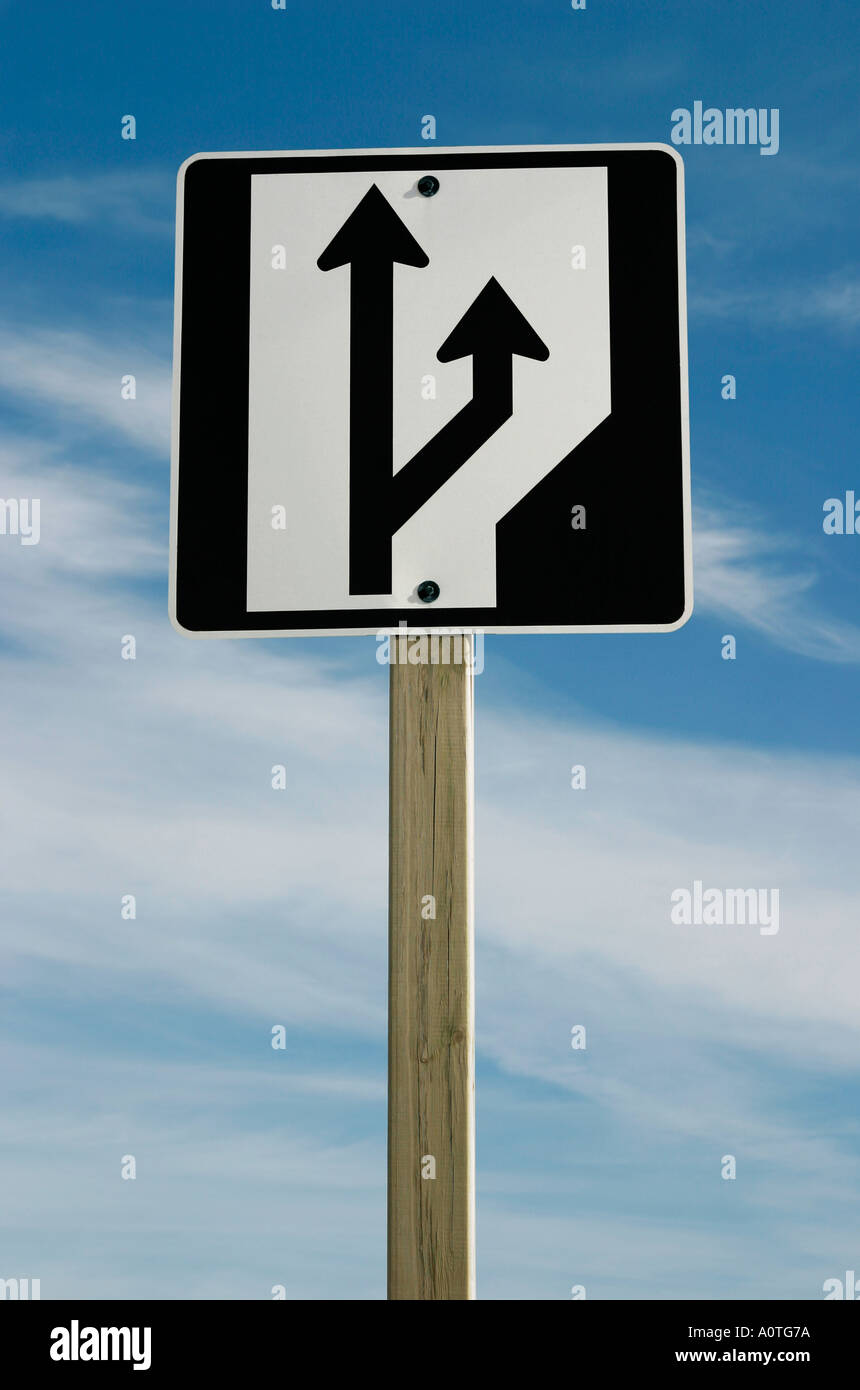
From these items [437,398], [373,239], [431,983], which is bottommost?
[431,983]

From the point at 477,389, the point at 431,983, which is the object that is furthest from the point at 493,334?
the point at 431,983

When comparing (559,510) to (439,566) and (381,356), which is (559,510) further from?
(381,356)

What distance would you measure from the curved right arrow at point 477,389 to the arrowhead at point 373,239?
0.14m

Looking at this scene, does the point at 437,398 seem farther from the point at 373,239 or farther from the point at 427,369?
the point at 373,239

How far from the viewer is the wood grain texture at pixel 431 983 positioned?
1.97m

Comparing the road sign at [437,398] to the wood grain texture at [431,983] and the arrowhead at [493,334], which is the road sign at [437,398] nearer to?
the arrowhead at [493,334]

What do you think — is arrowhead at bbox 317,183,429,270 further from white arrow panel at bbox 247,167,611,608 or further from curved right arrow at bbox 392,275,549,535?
curved right arrow at bbox 392,275,549,535

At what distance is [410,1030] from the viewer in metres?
2.02

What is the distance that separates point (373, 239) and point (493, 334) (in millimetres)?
261

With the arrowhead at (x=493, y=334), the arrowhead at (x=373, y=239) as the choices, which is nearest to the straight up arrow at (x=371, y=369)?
the arrowhead at (x=373, y=239)

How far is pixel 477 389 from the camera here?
218cm
